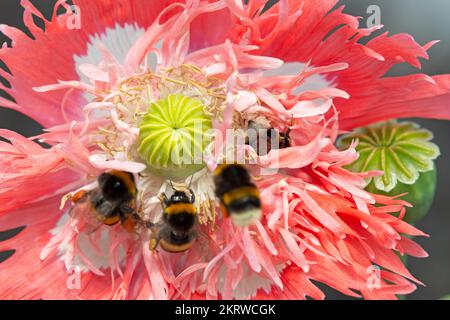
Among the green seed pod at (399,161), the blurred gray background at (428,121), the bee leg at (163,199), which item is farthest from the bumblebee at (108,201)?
the blurred gray background at (428,121)

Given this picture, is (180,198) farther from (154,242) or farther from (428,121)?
(428,121)

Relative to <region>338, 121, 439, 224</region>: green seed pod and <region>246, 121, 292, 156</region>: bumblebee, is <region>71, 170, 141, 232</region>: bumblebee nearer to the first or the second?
<region>246, 121, 292, 156</region>: bumblebee

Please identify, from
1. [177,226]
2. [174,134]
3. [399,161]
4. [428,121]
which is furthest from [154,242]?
[428,121]

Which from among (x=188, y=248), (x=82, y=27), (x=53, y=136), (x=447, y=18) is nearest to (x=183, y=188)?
(x=188, y=248)

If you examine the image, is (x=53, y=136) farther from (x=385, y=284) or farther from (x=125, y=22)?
(x=385, y=284)
